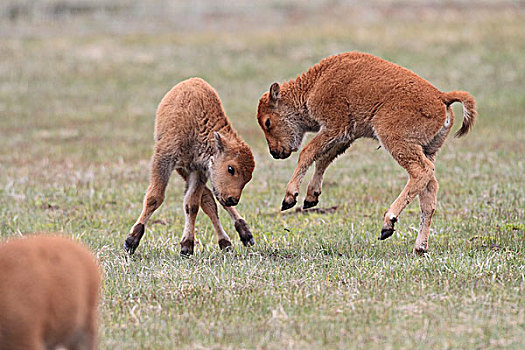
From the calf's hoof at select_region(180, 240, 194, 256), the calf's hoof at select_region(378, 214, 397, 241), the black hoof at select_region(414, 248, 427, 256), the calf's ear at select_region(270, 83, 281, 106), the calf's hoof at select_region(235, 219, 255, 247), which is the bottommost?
the calf's hoof at select_region(180, 240, 194, 256)

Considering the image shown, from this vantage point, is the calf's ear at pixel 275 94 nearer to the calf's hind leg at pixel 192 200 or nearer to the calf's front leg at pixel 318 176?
the calf's front leg at pixel 318 176

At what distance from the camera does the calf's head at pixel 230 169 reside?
7492 mm

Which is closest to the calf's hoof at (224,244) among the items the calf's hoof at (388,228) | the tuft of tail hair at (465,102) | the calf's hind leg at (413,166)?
the calf's hoof at (388,228)

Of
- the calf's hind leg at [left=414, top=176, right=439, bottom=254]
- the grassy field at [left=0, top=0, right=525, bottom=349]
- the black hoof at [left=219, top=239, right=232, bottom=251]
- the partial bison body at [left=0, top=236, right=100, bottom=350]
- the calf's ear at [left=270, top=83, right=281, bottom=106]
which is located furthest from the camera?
the calf's ear at [left=270, top=83, right=281, bottom=106]

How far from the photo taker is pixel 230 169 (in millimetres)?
7504

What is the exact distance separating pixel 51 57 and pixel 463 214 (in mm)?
22197

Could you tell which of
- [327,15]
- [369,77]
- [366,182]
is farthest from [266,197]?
[327,15]

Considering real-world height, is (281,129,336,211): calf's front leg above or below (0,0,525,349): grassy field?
above

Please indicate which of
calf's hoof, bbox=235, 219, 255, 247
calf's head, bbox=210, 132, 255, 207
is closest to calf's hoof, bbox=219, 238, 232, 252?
calf's hoof, bbox=235, 219, 255, 247

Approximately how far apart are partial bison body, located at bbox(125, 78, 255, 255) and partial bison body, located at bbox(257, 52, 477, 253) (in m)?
0.65

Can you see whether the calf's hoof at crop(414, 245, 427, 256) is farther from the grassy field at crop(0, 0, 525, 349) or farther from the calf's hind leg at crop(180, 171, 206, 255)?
the calf's hind leg at crop(180, 171, 206, 255)

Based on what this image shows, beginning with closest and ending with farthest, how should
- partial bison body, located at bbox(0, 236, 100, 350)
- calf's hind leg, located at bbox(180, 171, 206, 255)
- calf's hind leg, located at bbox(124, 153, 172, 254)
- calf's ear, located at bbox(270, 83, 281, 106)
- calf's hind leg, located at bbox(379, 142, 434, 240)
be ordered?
partial bison body, located at bbox(0, 236, 100, 350)
calf's hind leg, located at bbox(379, 142, 434, 240)
calf's hind leg, located at bbox(124, 153, 172, 254)
calf's hind leg, located at bbox(180, 171, 206, 255)
calf's ear, located at bbox(270, 83, 281, 106)

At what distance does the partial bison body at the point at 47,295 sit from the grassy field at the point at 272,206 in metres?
1.00

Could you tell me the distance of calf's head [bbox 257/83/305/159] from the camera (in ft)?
27.4
